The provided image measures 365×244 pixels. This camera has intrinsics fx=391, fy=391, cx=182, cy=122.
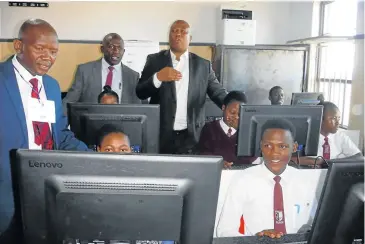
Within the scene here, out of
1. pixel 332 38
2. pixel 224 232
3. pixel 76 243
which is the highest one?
pixel 332 38

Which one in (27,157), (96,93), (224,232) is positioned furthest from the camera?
(96,93)

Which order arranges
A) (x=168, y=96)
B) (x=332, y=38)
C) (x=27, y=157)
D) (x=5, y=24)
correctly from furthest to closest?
(x=5, y=24), (x=332, y=38), (x=168, y=96), (x=27, y=157)

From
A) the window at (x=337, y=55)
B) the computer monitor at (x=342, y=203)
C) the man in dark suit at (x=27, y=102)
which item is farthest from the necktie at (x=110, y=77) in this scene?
the computer monitor at (x=342, y=203)

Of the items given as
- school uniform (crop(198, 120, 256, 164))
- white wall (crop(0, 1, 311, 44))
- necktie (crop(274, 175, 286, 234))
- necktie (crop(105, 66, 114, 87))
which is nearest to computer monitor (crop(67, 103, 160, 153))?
necktie (crop(274, 175, 286, 234))

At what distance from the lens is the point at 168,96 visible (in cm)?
257

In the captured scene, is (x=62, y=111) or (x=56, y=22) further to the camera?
(x=56, y=22)

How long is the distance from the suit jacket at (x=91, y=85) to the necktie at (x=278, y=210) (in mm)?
1767

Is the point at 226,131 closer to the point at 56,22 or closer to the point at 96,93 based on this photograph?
the point at 96,93

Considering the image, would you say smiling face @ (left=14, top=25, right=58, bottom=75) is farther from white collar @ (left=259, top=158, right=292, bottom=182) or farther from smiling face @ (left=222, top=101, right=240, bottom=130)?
smiling face @ (left=222, top=101, right=240, bottom=130)

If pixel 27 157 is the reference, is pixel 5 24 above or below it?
above

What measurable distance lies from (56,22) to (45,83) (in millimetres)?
3587

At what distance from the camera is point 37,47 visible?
1.49 metres

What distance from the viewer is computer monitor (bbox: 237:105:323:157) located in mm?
1698

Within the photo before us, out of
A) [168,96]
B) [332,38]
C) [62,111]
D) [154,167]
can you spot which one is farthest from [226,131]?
[332,38]
